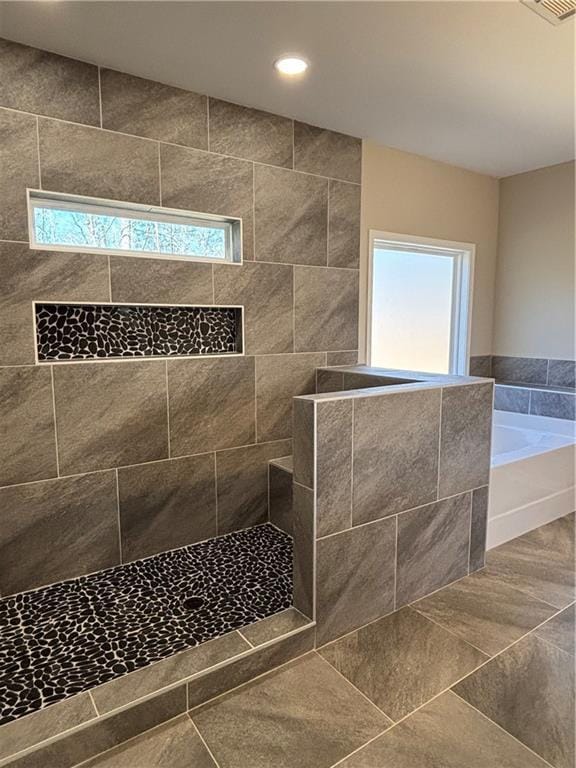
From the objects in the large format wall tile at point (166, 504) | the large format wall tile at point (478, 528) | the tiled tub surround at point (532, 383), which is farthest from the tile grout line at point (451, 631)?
the tiled tub surround at point (532, 383)

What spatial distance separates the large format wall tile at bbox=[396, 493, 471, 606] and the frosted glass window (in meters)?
1.53

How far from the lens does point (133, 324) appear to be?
2.64 m

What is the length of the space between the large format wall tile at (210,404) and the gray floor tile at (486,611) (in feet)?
4.58

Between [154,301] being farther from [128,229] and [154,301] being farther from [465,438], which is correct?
A: [465,438]

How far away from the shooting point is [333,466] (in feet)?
6.42

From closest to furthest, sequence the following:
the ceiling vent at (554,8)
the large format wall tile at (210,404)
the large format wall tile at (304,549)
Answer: the ceiling vent at (554,8) → the large format wall tile at (304,549) → the large format wall tile at (210,404)

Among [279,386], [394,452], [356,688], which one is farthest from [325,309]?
[356,688]

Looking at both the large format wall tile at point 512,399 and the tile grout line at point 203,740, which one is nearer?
the tile grout line at point 203,740

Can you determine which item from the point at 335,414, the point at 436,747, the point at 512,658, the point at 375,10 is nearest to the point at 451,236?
the point at 375,10

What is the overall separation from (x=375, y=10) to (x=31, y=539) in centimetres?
279

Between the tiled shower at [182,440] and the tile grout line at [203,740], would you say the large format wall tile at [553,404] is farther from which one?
the tile grout line at [203,740]

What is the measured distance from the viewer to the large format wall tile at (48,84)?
2.14 m

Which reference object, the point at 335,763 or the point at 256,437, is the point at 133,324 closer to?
the point at 256,437

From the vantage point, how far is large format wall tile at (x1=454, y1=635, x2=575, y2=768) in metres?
1.59
